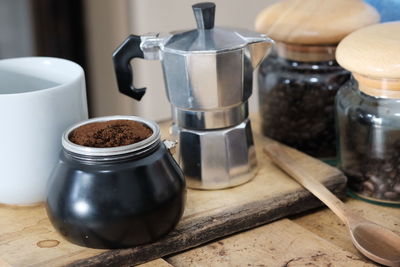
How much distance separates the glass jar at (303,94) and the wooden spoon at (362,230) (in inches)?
3.5

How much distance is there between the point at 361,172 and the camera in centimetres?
72

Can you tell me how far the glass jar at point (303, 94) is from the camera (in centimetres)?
79

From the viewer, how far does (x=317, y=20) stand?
2.48 feet

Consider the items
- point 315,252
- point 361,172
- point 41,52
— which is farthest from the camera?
point 41,52

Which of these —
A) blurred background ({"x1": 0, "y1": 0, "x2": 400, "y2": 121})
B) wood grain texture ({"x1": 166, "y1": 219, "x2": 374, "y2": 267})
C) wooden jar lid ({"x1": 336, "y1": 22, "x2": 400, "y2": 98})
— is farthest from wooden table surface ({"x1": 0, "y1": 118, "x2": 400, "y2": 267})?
blurred background ({"x1": 0, "y1": 0, "x2": 400, "y2": 121})

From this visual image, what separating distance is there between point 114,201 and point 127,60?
0.63ft

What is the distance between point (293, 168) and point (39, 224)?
0.89ft

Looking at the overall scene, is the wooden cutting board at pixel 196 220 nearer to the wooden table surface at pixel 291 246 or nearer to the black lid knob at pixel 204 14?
the wooden table surface at pixel 291 246

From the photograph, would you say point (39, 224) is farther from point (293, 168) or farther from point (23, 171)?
point (293, 168)

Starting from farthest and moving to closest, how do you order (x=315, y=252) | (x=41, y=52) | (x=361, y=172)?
(x=41, y=52)
(x=361, y=172)
(x=315, y=252)

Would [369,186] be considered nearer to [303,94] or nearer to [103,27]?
[303,94]

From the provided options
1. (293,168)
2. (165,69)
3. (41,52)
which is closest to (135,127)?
(165,69)

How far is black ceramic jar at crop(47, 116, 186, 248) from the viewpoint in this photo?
58 cm

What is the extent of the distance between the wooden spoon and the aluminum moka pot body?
0.22 ft
